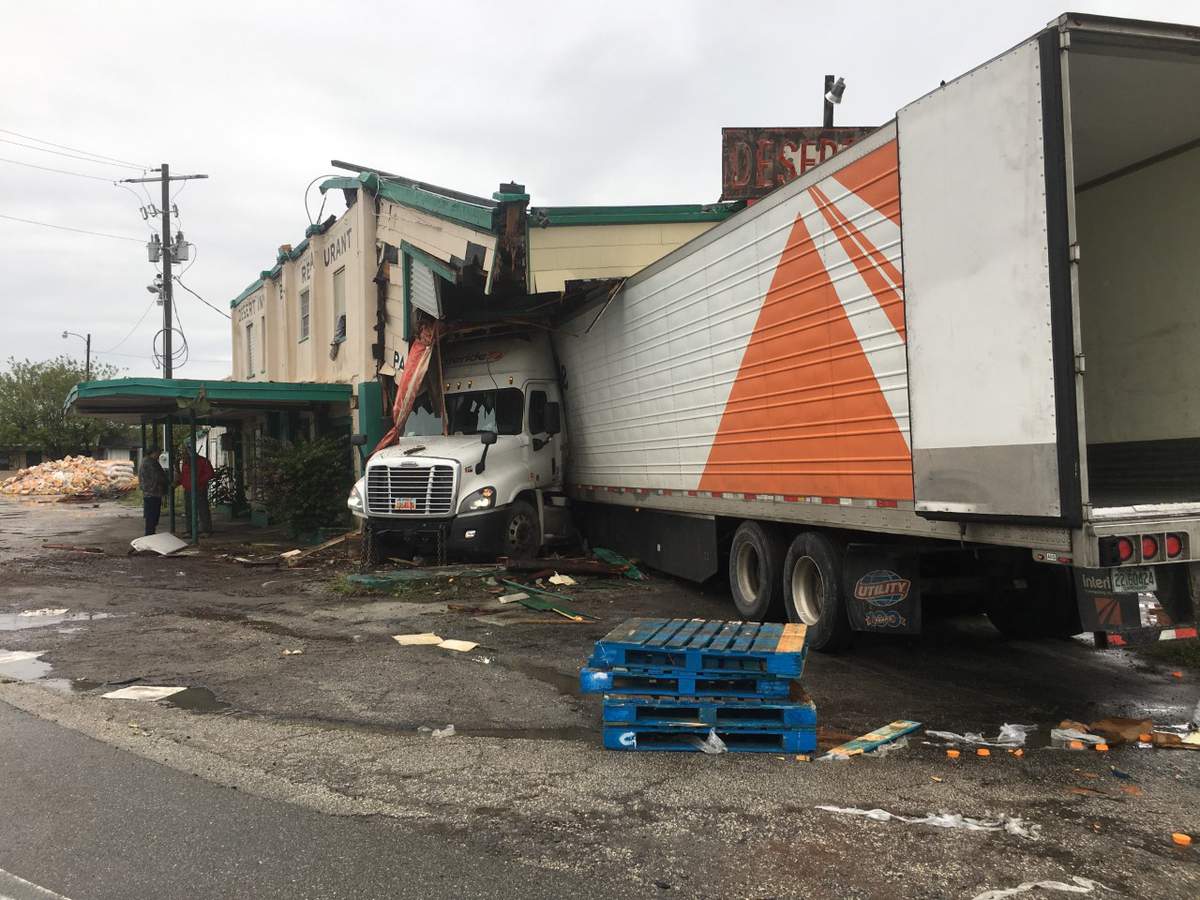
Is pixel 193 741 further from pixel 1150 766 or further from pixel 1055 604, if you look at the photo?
pixel 1055 604

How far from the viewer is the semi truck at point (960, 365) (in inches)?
202

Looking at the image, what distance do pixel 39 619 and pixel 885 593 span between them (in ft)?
28.7

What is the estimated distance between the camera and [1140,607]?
17.4 ft

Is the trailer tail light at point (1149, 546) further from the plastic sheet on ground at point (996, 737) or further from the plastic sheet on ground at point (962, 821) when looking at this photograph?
the plastic sheet on ground at point (962, 821)

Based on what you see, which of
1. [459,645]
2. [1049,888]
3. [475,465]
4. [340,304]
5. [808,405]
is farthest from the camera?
[340,304]

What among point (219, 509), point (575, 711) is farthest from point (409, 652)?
point (219, 509)

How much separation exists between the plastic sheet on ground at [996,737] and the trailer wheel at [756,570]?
3.07 meters

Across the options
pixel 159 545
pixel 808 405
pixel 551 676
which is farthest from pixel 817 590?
pixel 159 545

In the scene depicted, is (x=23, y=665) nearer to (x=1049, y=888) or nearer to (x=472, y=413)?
(x=472, y=413)

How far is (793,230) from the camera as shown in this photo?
754 centimetres

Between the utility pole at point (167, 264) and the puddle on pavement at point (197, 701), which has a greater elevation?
the utility pole at point (167, 264)

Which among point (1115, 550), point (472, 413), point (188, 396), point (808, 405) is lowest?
point (1115, 550)

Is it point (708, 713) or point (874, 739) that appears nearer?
point (708, 713)

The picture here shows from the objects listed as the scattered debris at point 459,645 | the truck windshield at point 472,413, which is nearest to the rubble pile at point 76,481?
the truck windshield at point 472,413
